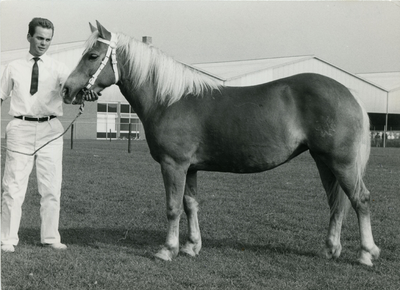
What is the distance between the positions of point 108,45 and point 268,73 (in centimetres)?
3000

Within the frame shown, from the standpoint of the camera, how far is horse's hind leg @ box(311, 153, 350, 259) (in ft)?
16.3

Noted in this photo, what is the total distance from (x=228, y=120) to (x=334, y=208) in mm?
1685

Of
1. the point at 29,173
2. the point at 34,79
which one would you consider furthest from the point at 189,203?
the point at 34,79

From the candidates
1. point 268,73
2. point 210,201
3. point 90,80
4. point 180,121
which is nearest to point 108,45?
point 90,80

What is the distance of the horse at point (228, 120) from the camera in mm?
4695

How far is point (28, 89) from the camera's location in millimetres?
4965

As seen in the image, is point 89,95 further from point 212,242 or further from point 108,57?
point 212,242

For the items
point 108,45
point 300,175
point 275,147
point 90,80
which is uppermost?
point 108,45

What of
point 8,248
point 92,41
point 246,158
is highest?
point 92,41

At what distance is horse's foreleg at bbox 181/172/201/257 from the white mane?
105 centimetres

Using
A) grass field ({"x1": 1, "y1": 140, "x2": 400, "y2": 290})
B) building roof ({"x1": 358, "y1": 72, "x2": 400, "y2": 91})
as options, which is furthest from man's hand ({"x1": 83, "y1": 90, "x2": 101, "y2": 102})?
building roof ({"x1": 358, "y1": 72, "x2": 400, "y2": 91})

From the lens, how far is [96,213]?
23.8 feet

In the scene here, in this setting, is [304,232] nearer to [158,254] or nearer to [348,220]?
[348,220]

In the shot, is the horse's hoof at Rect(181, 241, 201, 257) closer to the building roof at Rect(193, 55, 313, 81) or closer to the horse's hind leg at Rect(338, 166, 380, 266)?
the horse's hind leg at Rect(338, 166, 380, 266)
